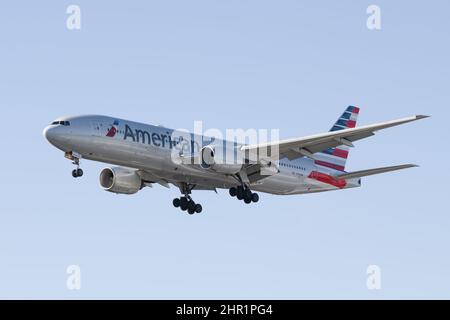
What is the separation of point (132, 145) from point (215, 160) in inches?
198

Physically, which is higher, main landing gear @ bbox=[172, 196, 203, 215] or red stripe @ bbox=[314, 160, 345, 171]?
red stripe @ bbox=[314, 160, 345, 171]

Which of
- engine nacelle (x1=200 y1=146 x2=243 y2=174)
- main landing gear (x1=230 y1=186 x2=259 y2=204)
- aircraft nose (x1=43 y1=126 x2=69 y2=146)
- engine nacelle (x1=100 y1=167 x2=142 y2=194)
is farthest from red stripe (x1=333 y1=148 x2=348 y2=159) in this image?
aircraft nose (x1=43 y1=126 x2=69 y2=146)

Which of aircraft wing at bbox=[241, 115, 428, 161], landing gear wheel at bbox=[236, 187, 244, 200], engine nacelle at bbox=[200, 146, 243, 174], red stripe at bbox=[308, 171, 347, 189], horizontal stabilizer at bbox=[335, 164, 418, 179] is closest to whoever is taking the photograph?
aircraft wing at bbox=[241, 115, 428, 161]

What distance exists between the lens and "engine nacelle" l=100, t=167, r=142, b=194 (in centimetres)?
6862

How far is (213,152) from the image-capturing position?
6319 centimetres

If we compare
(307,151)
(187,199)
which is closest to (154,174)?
(187,199)

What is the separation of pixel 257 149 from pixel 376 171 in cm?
750

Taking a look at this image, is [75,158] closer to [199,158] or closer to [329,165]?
[199,158]

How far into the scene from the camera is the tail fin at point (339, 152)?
72062 mm

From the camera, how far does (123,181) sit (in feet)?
225

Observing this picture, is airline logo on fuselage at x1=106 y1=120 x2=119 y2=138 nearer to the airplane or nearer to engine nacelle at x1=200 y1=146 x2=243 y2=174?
the airplane

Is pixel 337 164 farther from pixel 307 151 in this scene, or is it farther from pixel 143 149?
pixel 143 149

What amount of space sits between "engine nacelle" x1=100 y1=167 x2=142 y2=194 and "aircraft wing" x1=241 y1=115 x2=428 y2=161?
781 cm

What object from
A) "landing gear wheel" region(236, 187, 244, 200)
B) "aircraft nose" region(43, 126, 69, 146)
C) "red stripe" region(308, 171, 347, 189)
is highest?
"aircraft nose" region(43, 126, 69, 146)
